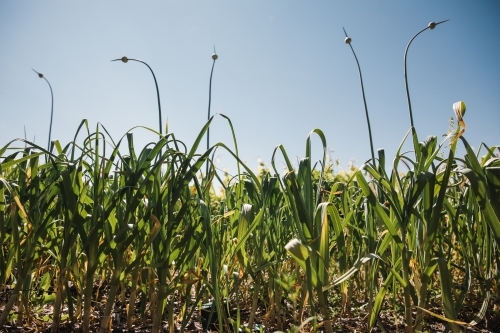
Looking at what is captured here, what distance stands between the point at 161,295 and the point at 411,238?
2.35 ft

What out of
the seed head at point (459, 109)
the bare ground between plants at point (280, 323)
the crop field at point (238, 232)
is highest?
the seed head at point (459, 109)

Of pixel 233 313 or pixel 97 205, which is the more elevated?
pixel 97 205

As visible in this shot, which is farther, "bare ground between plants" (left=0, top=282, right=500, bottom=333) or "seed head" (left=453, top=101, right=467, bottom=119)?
"bare ground between plants" (left=0, top=282, right=500, bottom=333)

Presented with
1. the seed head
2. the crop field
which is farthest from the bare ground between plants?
the seed head

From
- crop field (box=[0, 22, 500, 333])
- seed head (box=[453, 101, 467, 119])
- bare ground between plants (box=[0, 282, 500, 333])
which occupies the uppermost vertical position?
seed head (box=[453, 101, 467, 119])

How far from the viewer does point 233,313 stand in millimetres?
1525

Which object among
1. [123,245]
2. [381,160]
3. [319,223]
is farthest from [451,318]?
[123,245]

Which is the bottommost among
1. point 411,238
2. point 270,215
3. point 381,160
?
point 411,238

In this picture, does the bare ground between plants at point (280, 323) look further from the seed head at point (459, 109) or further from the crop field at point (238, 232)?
the seed head at point (459, 109)

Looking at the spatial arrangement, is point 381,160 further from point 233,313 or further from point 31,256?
A: point 31,256

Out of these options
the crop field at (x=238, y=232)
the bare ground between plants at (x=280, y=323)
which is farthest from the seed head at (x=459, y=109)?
the bare ground between plants at (x=280, y=323)

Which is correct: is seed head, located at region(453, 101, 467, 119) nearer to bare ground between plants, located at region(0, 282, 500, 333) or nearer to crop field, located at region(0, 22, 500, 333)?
crop field, located at region(0, 22, 500, 333)

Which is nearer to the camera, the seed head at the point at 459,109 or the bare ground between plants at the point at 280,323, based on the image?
the seed head at the point at 459,109

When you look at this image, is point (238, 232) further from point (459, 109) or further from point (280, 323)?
point (459, 109)
